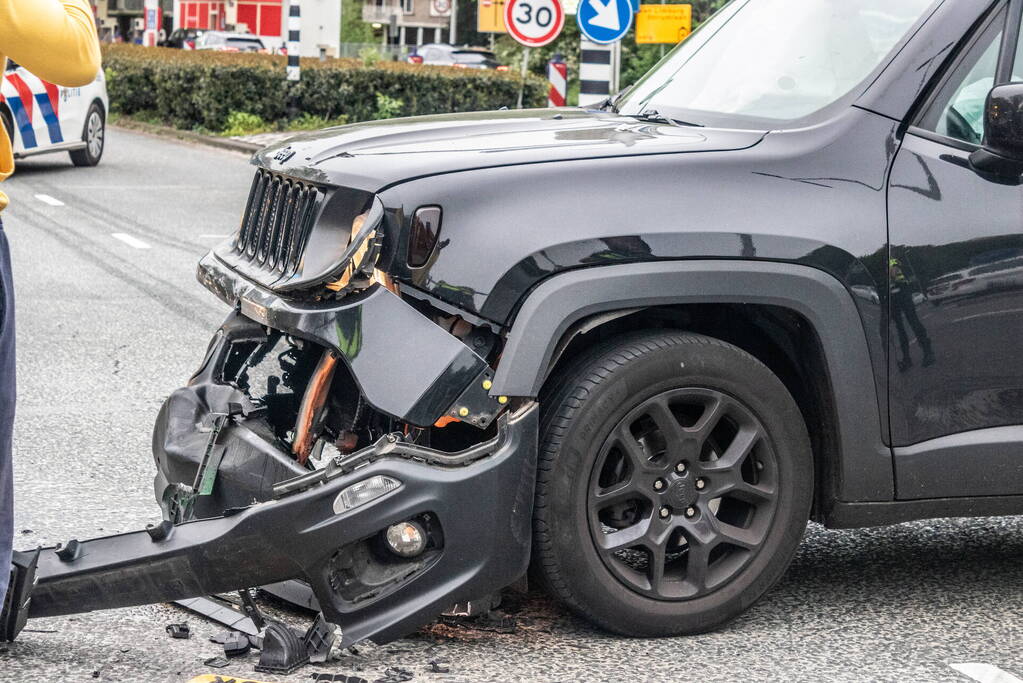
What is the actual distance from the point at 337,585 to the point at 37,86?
42.3 feet

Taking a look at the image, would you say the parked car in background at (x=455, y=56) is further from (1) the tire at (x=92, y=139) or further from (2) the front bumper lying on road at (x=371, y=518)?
(2) the front bumper lying on road at (x=371, y=518)

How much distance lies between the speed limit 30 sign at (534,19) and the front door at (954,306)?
38.5ft

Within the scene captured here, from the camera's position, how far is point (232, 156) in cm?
2180

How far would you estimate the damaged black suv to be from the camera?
10.9ft

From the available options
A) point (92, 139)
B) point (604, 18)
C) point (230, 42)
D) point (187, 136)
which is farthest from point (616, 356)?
point (230, 42)

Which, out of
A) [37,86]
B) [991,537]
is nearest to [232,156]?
[37,86]

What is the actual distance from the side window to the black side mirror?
0.35 feet

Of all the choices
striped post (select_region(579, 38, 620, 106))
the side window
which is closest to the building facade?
striped post (select_region(579, 38, 620, 106))

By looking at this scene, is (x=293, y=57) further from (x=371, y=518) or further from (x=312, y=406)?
(x=371, y=518)

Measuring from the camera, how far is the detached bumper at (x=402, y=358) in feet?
10.7

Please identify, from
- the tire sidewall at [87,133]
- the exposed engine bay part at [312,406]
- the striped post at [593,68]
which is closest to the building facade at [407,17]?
the tire sidewall at [87,133]

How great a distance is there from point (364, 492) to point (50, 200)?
1190 cm

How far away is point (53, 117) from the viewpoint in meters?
16.2

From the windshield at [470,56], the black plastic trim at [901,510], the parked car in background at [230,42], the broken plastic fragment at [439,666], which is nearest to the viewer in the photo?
the broken plastic fragment at [439,666]
